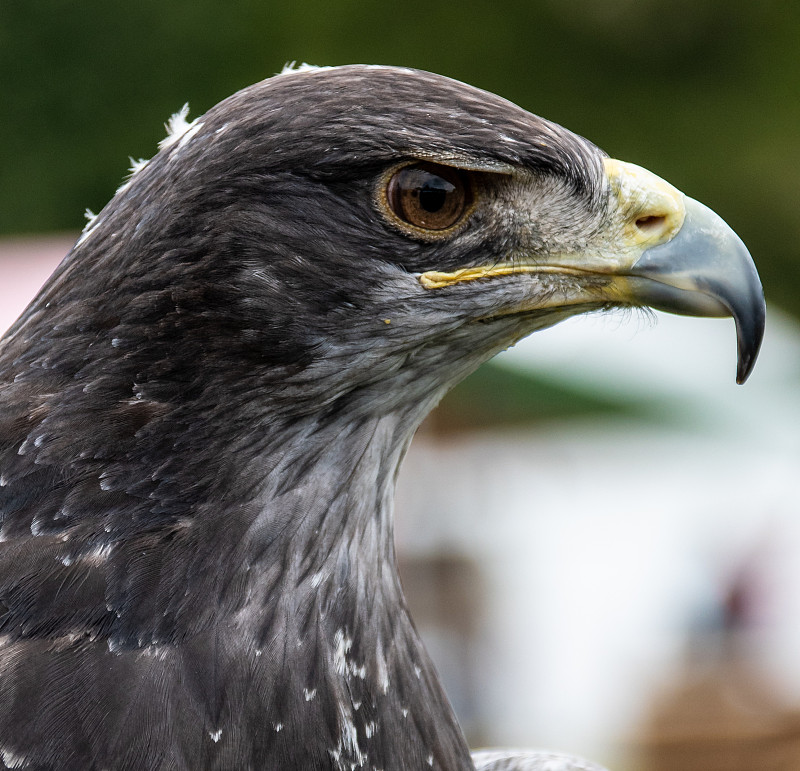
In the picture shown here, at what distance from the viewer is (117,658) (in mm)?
2102

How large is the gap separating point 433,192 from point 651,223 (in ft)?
1.68

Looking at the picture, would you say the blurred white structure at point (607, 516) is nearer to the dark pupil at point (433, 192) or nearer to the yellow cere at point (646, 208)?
the yellow cere at point (646, 208)

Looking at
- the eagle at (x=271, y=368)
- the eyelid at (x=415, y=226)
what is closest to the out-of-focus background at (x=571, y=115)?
the eagle at (x=271, y=368)

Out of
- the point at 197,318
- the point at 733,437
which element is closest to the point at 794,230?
the point at 733,437

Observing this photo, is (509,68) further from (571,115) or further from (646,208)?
(646,208)

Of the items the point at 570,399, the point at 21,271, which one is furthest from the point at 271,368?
the point at 21,271

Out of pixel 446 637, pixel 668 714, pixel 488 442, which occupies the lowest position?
pixel 668 714

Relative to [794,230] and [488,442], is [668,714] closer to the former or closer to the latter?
[488,442]

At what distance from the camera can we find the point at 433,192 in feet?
7.43

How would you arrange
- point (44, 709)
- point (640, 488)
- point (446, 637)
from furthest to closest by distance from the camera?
point (640, 488)
point (446, 637)
point (44, 709)

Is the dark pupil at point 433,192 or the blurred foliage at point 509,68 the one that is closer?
the dark pupil at point 433,192

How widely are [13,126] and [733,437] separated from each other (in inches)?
135

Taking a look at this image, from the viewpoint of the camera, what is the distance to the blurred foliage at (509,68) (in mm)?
4145

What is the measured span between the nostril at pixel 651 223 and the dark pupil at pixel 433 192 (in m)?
0.45
